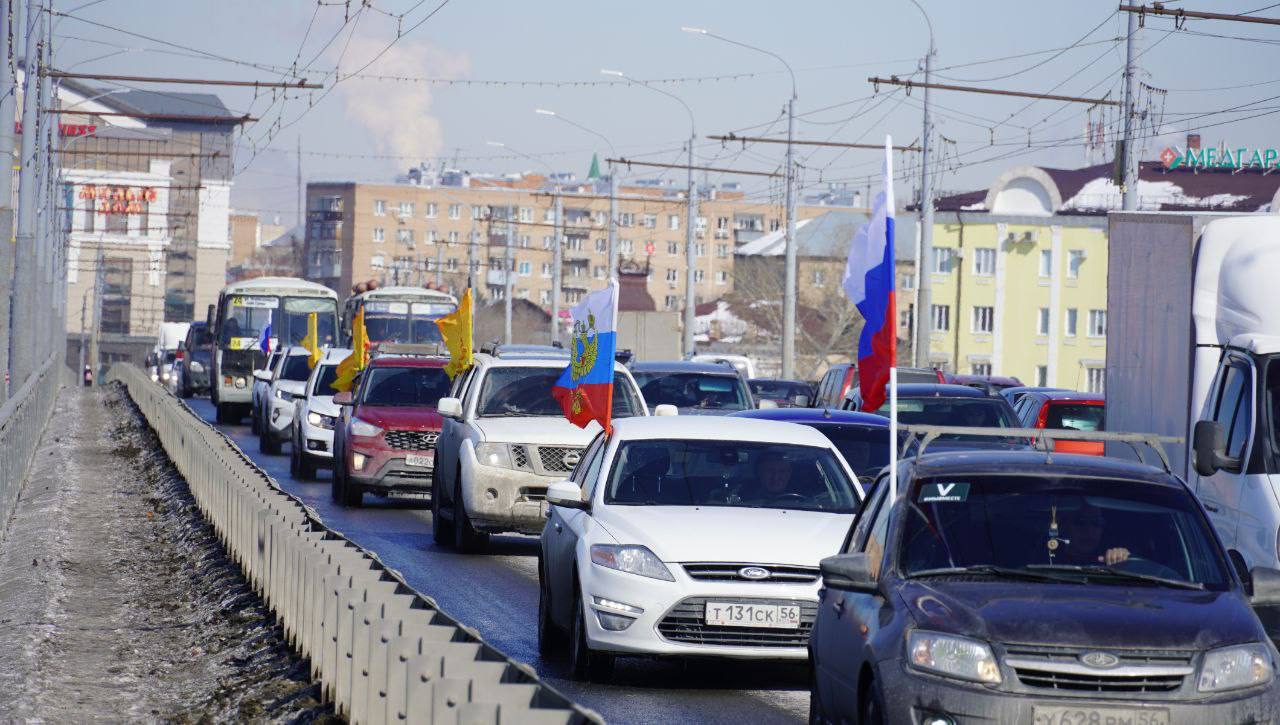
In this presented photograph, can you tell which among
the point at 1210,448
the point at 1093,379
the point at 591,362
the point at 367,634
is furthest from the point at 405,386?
the point at 1093,379

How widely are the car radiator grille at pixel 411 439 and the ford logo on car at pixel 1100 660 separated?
1608 centimetres

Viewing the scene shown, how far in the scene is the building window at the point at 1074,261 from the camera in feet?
316

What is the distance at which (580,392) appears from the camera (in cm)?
1597

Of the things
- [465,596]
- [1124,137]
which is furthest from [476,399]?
[1124,137]

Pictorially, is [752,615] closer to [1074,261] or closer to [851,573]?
[851,573]

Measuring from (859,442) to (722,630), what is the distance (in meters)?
5.86

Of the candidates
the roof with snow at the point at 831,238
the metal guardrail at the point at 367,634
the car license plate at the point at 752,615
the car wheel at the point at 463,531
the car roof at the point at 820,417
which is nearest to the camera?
the metal guardrail at the point at 367,634

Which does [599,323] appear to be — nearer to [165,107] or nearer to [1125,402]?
[1125,402]

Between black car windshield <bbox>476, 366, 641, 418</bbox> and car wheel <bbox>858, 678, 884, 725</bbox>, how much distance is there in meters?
11.1

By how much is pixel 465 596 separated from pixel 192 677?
3128 mm

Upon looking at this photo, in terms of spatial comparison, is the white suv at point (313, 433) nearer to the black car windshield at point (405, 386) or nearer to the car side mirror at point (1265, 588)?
the black car windshield at point (405, 386)

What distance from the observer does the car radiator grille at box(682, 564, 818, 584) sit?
9.88m

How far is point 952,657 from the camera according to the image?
673cm

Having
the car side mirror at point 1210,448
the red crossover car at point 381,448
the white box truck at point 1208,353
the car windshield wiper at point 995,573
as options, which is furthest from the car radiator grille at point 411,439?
the car windshield wiper at point 995,573
